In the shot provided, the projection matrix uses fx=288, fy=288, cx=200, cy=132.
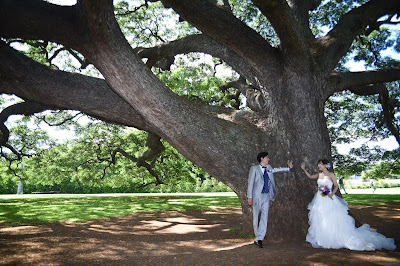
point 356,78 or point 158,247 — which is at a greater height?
point 356,78

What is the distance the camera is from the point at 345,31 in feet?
24.0

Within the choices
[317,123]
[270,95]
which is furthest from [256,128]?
[317,123]

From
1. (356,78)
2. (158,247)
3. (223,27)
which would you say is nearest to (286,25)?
(223,27)

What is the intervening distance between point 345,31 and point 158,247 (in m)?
6.86

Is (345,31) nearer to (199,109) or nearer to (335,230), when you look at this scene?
(199,109)

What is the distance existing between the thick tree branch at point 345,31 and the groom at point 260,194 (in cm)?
338

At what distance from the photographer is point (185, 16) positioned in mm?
5773

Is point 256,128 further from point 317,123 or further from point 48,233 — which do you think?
point 48,233

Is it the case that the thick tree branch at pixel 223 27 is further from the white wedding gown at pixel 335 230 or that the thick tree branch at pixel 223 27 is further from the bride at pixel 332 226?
the white wedding gown at pixel 335 230

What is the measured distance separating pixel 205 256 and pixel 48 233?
4828 millimetres

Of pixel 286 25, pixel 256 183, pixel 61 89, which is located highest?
pixel 286 25

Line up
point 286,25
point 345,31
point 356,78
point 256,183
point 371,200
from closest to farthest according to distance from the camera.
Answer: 1. point 256,183
2. point 286,25
3. point 345,31
4. point 356,78
5. point 371,200

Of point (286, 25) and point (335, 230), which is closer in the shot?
point (335, 230)

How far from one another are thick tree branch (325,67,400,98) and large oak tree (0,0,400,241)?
0.32m
